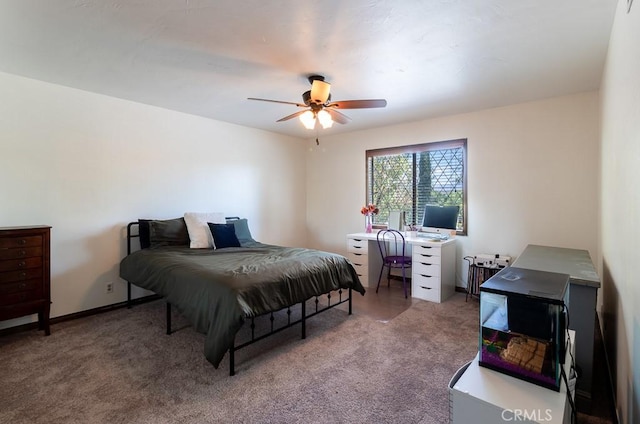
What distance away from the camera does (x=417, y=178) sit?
15.4ft

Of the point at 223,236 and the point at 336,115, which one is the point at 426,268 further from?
the point at 223,236

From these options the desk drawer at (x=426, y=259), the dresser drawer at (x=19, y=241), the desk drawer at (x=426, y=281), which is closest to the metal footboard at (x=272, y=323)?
the desk drawer at (x=426, y=281)

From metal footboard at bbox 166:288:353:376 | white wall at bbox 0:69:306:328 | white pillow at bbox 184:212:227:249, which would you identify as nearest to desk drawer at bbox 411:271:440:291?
metal footboard at bbox 166:288:353:376

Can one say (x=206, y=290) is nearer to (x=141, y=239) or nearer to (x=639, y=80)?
(x=141, y=239)

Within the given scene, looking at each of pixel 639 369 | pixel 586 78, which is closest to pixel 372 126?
pixel 586 78

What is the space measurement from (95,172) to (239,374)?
2.80 m

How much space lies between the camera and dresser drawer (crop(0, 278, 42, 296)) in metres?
2.61

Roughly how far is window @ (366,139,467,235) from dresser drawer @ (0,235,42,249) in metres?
4.19

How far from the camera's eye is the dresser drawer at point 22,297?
2.61m

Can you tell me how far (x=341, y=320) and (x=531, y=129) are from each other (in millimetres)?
3172

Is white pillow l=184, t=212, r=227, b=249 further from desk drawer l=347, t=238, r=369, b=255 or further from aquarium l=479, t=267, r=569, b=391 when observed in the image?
aquarium l=479, t=267, r=569, b=391

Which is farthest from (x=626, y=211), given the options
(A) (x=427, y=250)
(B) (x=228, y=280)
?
(B) (x=228, y=280)

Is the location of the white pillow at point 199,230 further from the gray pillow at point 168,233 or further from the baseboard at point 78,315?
the baseboard at point 78,315

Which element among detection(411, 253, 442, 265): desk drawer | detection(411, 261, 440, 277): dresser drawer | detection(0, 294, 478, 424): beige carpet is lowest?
detection(0, 294, 478, 424): beige carpet
